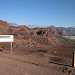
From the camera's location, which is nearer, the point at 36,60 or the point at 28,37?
the point at 36,60

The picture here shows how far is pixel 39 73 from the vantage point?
18.9ft

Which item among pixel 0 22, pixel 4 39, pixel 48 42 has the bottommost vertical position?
pixel 48 42

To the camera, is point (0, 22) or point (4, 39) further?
point (0, 22)

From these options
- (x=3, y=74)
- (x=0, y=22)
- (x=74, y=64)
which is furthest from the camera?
(x=0, y=22)

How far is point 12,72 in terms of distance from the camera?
18.8ft

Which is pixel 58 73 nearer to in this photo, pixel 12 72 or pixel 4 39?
pixel 12 72

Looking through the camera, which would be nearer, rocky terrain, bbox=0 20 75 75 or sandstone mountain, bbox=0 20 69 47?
rocky terrain, bbox=0 20 75 75

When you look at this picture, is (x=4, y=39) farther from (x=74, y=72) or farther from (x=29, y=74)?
(x=74, y=72)

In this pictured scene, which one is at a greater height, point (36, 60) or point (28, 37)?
point (28, 37)

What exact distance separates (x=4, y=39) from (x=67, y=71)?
691cm

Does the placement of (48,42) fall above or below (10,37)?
below

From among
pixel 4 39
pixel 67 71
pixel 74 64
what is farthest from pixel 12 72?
pixel 4 39

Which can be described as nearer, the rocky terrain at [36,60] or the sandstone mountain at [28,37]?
the rocky terrain at [36,60]

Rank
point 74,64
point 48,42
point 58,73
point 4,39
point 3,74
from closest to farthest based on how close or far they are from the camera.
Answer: point 3,74 → point 58,73 → point 74,64 → point 4,39 → point 48,42
